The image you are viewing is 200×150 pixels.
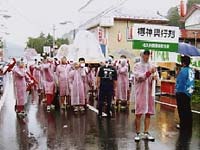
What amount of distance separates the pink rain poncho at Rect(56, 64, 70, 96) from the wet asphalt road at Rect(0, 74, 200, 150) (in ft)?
4.74

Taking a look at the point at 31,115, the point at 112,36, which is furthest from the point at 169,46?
the point at 112,36

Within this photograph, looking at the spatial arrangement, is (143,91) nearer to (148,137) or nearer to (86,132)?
(148,137)

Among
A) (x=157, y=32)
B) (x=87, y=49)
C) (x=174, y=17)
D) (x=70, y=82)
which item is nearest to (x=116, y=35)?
(x=174, y=17)

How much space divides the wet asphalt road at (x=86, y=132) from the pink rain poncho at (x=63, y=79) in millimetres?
1445

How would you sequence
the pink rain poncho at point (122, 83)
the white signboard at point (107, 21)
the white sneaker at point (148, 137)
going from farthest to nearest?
the white signboard at point (107, 21), the pink rain poncho at point (122, 83), the white sneaker at point (148, 137)

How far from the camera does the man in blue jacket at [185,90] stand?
10430 mm

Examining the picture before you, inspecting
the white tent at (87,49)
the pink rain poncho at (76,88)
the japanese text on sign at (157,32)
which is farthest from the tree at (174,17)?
the japanese text on sign at (157,32)

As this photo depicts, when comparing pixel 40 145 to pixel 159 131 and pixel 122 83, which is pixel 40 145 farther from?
pixel 122 83

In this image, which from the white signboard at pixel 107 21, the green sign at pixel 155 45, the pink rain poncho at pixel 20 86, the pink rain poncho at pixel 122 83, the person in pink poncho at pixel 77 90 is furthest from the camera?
the white signboard at pixel 107 21

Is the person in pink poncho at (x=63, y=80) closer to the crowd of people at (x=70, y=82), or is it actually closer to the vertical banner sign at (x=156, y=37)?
the crowd of people at (x=70, y=82)

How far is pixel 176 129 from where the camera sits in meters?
10.9

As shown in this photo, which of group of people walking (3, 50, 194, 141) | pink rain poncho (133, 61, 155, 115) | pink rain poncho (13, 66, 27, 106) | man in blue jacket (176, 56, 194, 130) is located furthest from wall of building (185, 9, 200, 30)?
pink rain poncho (133, 61, 155, 115)

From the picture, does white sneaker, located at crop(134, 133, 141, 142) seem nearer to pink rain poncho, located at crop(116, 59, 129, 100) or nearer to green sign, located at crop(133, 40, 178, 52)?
green sign, located at crop(133, 40, 178, 52)

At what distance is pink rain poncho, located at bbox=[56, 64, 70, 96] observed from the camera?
15797 mm
